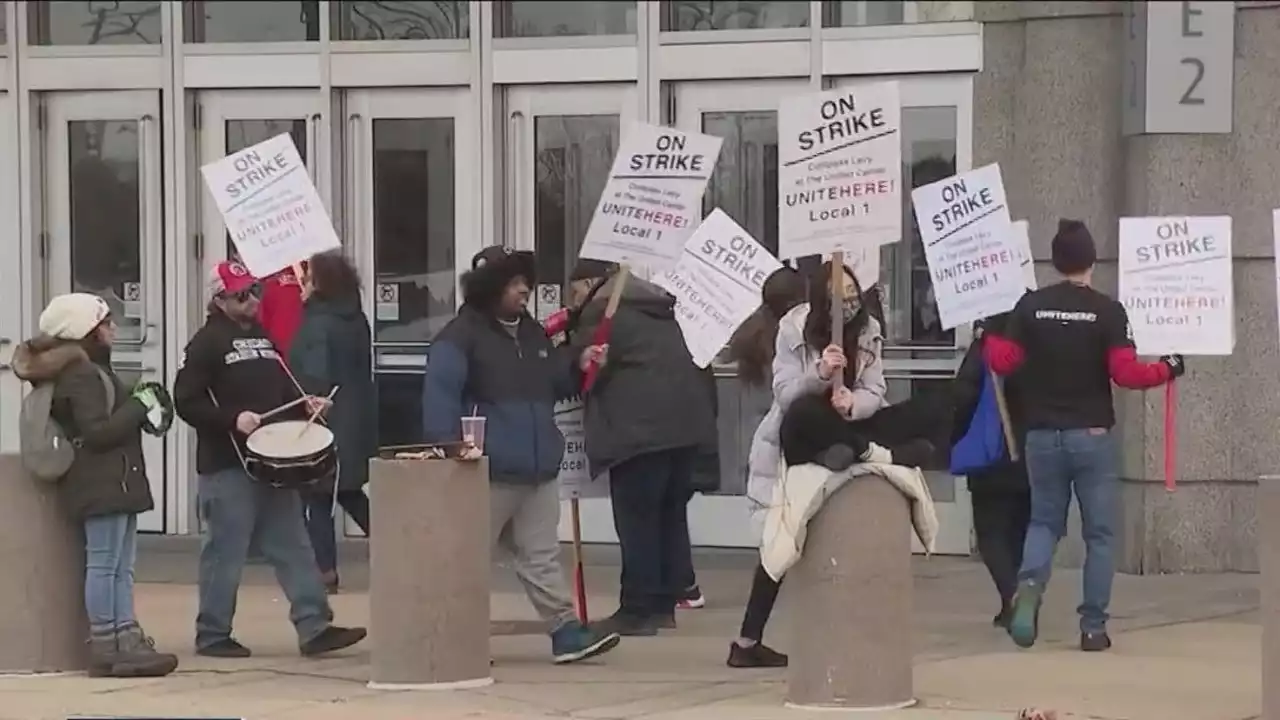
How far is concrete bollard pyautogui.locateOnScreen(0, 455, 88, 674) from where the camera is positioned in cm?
884

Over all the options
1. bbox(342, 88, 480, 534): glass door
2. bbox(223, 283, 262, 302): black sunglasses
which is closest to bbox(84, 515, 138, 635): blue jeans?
bbox(223, 283, 262, 302): black sunglasses

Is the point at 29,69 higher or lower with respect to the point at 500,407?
higher

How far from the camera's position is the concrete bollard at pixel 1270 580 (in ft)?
23.2

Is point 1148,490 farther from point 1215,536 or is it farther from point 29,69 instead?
point 29,69

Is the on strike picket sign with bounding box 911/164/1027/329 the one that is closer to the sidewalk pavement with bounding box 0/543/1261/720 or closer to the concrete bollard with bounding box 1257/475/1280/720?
the sidewalk pavement with bounding box 0/543/1261/720

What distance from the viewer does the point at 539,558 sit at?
903 centimetres

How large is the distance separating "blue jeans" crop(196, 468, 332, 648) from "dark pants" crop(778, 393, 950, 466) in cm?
238

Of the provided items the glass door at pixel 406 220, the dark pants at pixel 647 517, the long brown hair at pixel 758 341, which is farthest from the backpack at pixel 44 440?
the glass door at pixel 406 220

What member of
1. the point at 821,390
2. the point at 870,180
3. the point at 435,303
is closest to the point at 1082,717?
the point at 821,390

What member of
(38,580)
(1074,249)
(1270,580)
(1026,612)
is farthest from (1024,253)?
(38,580)

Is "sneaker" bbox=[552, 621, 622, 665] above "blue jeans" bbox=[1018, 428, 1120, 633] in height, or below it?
below

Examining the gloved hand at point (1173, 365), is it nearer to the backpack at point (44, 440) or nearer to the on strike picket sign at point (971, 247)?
the on strike picket sign at point (971, 247)

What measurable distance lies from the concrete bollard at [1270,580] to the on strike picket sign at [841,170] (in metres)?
1.71

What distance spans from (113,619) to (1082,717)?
378 cm
